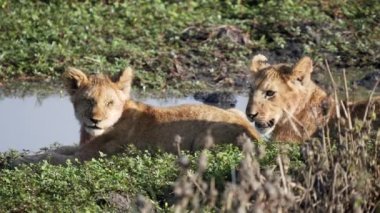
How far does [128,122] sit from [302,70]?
5.08ft

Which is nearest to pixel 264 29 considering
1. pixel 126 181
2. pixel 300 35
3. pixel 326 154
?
pixel 300 35

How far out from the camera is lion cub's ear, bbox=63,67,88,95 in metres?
11.1

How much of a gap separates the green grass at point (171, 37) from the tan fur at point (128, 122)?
417cm

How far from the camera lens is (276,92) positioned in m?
10.5

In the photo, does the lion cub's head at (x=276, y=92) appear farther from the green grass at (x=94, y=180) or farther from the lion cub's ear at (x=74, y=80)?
the lion cub's ear at (x=74, y=80)

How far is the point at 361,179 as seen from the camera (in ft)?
20.1

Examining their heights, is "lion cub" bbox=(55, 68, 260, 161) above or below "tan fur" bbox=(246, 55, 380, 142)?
below

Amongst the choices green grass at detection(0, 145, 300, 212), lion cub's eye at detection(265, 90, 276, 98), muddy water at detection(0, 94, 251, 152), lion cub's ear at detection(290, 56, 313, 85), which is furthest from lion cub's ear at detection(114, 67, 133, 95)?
green grass at detection(0, 145, 300, 212)

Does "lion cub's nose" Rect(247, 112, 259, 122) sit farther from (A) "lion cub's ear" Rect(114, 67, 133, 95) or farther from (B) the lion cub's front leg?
(A) "lion cub's ear" Rect(114, 67, 133, 95)

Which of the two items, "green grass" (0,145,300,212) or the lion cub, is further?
the lion cub

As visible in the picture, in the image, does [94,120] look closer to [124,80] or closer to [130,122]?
[130,122]

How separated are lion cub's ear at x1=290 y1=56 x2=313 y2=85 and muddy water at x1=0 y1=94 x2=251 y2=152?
8.84ft

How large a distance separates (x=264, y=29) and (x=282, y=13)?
626 mm

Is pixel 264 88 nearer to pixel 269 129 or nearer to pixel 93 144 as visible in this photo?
pixel 269 129
